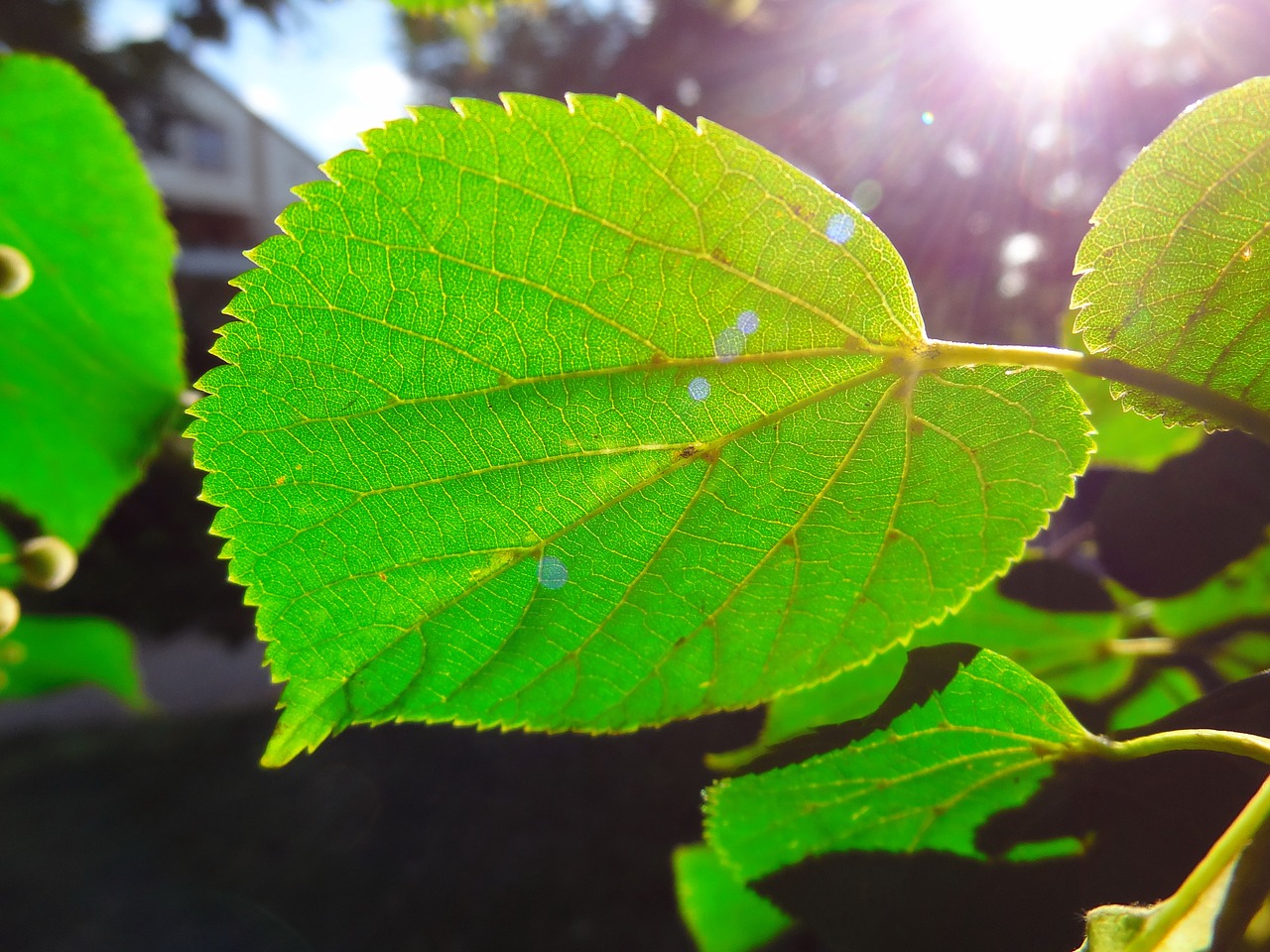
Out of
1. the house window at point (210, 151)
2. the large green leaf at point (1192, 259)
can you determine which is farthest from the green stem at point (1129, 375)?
the house window at point (210, 151)

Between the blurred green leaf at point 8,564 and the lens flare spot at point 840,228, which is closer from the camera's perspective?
the lens flare spot at point 840,228

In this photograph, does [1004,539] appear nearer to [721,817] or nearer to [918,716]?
[918,716]

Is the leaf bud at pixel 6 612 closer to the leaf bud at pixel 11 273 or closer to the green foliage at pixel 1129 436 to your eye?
the leaf bud at pixel 11 273

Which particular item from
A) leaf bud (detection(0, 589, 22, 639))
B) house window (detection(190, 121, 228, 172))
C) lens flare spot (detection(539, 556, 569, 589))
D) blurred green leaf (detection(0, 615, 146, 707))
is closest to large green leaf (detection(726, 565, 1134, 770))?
lens flare spot (detection(539, 556, 569, 589))

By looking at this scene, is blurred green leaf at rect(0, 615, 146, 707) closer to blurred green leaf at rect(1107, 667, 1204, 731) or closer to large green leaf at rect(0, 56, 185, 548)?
large green leaf at rect(0, 56, 185, 548)

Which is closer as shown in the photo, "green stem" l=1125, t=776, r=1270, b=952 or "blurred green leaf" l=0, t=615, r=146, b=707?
"green stem" l=1125, t=776, r=1270, b=952

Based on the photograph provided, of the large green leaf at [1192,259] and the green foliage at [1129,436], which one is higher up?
the large green leaf at [1192,259]

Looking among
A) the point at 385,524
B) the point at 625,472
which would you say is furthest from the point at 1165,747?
the point at 385,524

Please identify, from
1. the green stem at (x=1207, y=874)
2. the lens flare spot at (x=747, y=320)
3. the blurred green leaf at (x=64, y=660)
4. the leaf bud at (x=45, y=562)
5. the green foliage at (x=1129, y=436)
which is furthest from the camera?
the blurred green leaf at (x=64, y=660)
